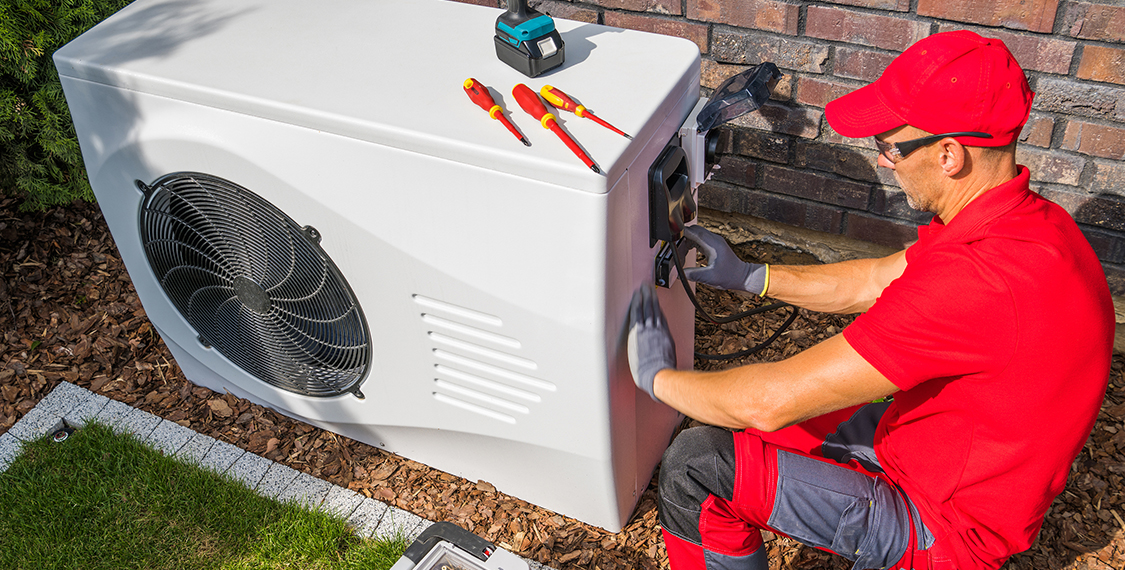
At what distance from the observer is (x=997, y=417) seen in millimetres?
1356

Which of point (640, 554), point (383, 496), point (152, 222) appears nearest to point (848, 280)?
point (640, 554)

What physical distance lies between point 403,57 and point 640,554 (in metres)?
1.24

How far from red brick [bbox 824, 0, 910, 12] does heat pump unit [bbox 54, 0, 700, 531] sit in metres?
0.70

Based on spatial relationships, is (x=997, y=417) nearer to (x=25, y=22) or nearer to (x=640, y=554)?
(x=640, y=554)

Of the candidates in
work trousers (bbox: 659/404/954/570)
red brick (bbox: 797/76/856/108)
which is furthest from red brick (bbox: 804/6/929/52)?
work trousers (bbox: 659/404/954/570)

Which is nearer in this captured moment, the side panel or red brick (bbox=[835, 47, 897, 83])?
the side panel

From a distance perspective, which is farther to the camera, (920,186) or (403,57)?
(403,57)

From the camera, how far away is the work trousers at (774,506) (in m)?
1.51

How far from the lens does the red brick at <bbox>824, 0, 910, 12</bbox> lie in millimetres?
2102

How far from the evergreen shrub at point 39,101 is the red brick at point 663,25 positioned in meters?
1.49

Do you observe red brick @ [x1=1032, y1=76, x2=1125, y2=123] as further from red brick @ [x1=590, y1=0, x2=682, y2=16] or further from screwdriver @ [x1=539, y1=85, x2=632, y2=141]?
screwdriver @ [x1=539, y1=85, x2=632, y2=141]

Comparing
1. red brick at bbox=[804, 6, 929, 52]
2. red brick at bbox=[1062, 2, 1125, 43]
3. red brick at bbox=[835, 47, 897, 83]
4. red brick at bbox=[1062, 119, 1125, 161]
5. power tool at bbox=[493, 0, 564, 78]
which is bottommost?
red brick at bbox=[1062, 119, 1125, 161]

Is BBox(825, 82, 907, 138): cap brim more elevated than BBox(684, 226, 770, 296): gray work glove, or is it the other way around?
BBox(825, 82, 907, 138): cap brim

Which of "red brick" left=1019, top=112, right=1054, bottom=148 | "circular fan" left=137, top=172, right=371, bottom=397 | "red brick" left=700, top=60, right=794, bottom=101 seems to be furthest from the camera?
"red brick" left=700, top=60, right=794, bottom=101
